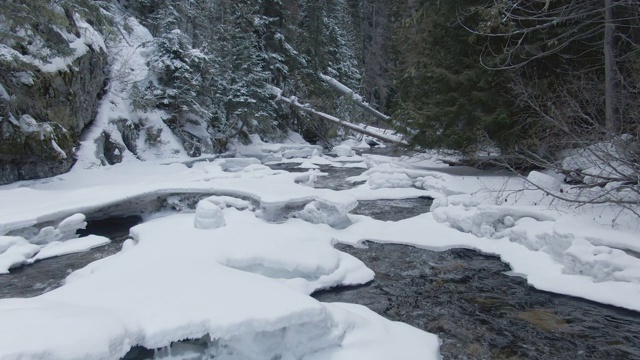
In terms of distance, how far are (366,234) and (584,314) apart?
3.94m

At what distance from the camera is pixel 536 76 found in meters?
10.6

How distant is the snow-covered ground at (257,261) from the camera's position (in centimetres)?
356

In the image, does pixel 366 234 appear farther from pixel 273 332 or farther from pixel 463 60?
pixel 463 60

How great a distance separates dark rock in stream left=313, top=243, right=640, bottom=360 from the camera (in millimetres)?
4309

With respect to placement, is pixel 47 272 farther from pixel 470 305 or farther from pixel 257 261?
pixel 470 305

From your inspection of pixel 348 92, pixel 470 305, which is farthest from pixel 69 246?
pixel 348 92

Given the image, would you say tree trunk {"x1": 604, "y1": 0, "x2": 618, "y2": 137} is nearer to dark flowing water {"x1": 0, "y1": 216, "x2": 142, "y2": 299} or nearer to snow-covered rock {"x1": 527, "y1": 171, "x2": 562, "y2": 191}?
snow-covered rock {"x1": 527, "y1": 171, "x2": 562, "y2": 191}

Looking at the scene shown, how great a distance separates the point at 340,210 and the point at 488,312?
3836mm

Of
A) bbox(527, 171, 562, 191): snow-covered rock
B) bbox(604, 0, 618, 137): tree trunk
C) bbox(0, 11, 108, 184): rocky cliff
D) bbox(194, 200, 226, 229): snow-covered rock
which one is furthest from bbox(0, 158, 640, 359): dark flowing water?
bbox(0, 11, 108, 184): rocky cliff

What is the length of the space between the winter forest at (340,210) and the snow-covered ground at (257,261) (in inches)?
1.1

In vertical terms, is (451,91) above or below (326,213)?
above

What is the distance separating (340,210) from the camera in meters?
8.41

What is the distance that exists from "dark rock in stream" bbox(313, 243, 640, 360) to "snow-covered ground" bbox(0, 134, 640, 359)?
26cm

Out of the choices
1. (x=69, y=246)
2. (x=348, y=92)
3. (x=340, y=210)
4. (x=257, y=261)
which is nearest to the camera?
(x=257, y=261)
